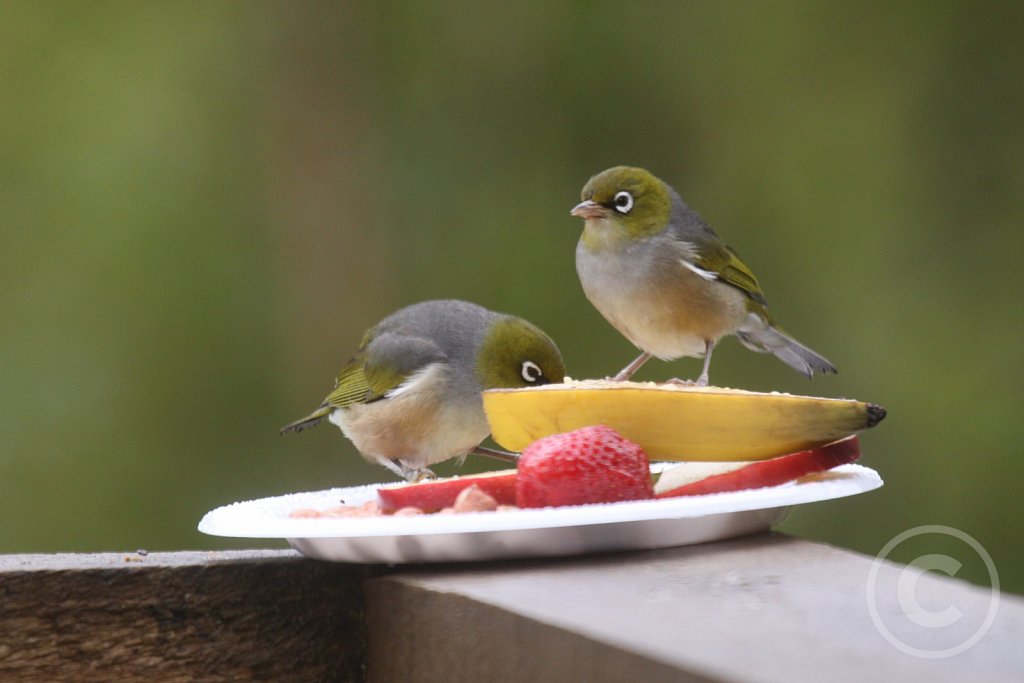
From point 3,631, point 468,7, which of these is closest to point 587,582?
point 3,631

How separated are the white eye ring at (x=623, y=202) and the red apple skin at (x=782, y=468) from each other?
Result: 49.2 inches

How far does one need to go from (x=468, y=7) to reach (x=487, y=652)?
17.7 ft

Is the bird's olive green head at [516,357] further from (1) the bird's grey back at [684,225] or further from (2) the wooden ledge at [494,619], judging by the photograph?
(2) the wooden ledge at [494,619]

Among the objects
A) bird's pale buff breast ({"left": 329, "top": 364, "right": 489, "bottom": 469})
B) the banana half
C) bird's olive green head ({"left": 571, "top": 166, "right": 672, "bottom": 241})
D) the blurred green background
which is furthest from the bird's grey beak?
the blurred green background

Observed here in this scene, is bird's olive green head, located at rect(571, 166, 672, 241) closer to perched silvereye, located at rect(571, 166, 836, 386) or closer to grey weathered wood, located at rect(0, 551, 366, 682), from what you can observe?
perched silvereye, located at rect(571, 166, 836, 386)

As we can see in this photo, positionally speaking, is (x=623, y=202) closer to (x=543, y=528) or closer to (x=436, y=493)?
(x=436, y=493)

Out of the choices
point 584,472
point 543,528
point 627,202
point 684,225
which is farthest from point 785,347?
point 543,528

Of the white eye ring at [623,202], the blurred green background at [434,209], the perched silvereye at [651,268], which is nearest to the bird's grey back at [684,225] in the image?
the perched silvereye at [651,268]

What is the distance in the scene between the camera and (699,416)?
50.6 inches

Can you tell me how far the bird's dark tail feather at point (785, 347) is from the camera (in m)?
2.76

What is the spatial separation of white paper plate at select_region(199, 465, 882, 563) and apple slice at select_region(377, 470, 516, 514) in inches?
3.6

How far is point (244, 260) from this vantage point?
19.1ft

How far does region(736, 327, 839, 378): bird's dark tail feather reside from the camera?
2760 millimetres

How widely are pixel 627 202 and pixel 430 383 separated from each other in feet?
1.69
